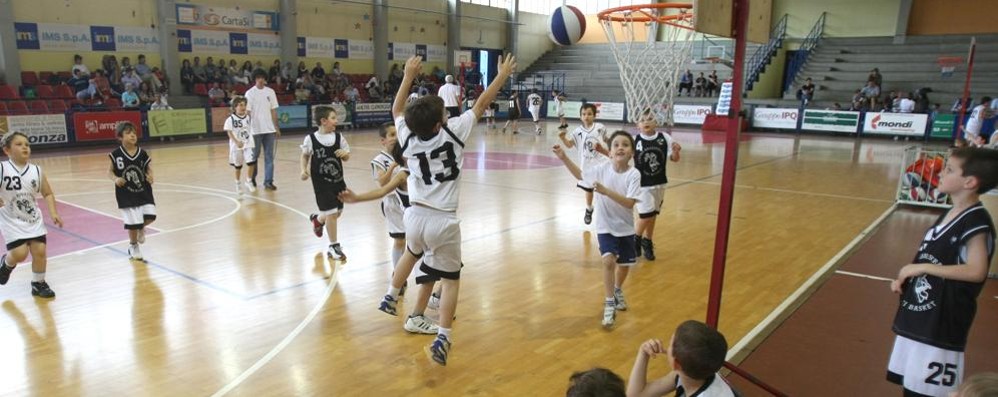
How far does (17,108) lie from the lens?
51.0 feet

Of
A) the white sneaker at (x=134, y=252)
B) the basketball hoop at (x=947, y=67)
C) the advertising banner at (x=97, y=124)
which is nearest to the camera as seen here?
the white sneaker at (x=134, y=252)

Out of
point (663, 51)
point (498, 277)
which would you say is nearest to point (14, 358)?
point (498, 277)

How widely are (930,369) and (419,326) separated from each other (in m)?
3.13

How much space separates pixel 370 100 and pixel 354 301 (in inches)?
773

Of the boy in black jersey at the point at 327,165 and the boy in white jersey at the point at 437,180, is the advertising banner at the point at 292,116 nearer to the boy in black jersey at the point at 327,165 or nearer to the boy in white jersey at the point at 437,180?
the boy in black jersey at the point at 327,165

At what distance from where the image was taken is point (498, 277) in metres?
6.10

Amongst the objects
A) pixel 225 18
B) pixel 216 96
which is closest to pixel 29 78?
pixel 216 96

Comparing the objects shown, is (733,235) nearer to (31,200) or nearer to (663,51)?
(31,200)

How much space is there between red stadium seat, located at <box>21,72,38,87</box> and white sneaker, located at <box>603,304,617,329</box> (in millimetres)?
18839

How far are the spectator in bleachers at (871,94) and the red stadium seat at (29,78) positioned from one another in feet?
85.8

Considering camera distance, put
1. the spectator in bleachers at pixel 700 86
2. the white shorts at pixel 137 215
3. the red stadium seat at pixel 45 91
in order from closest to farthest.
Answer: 1. the white shorts at pixel 137 215
2. the red stadium seat at pixel 45 91
3. the spectator in bleachers at pixel 700 86

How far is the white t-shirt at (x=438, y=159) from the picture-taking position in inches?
160

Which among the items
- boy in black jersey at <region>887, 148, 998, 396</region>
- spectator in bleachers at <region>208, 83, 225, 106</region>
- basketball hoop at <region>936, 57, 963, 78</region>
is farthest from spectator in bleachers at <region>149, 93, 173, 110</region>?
basketball hoop at <region>936, 57, 963, 78</region>

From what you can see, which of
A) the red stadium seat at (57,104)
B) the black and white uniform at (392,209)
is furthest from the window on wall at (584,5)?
the black and white uniform at (392,209)
